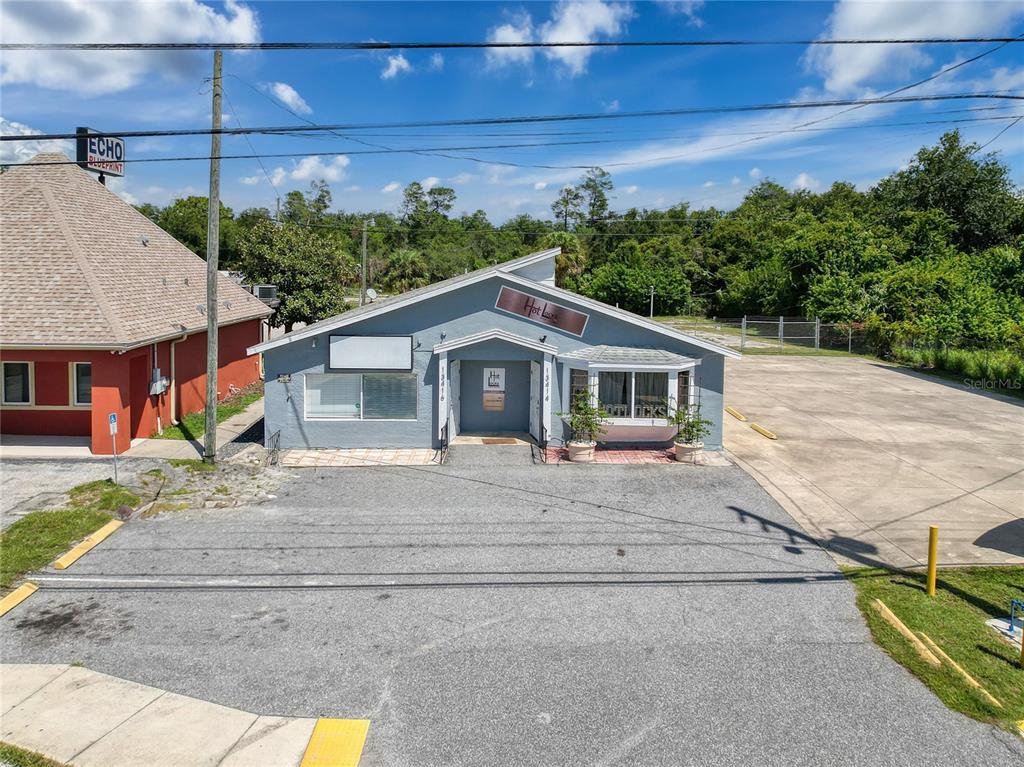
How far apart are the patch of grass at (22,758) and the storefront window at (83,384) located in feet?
45.5

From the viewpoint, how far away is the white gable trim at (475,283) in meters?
17.3

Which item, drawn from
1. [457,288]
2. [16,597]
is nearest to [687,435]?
[457,288]

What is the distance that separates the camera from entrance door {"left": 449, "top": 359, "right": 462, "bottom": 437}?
18.5m

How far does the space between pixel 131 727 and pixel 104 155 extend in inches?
940

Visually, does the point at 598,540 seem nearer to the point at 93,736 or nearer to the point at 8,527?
the point at 93,736

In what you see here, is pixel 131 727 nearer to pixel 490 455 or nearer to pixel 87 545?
pixel 87 545

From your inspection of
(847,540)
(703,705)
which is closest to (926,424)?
(847,540)

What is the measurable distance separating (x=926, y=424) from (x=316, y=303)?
2385cm

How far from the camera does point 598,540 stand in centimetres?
1211

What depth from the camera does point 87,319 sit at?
1647 cm

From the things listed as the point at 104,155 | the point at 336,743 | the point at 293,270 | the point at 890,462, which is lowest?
the point at 336,743

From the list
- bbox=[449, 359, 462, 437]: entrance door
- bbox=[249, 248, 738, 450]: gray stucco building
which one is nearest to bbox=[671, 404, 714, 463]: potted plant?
bbox=[249, 248, 738, 450]: gray stucco building

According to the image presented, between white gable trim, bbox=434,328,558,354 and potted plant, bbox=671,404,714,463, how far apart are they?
12.1 feet

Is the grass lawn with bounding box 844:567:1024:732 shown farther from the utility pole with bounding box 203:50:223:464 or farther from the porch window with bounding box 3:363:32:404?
the porch window with bounding box 3:363:32:404
